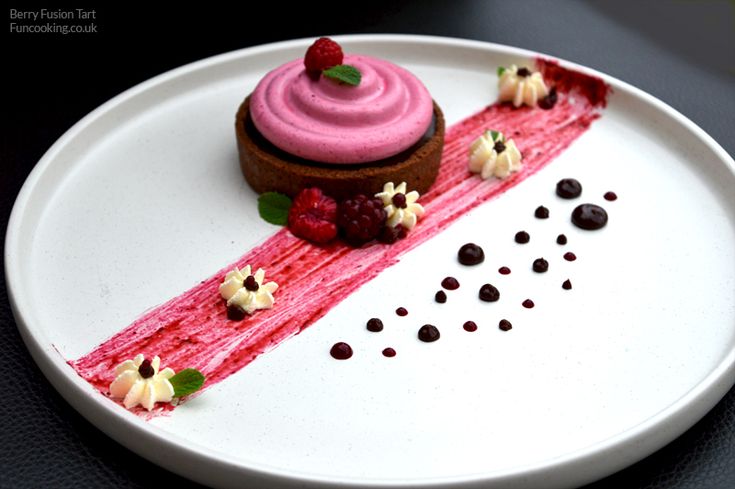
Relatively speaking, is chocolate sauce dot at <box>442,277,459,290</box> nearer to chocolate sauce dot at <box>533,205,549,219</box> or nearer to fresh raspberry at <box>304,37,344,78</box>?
chocolate sauce dot at <box>533,205,549,219</box>

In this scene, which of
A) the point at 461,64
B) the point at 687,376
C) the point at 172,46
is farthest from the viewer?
the point at 172,46

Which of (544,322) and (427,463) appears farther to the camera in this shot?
(544,322)

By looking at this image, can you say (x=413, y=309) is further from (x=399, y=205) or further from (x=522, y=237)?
(x=522, y=237)

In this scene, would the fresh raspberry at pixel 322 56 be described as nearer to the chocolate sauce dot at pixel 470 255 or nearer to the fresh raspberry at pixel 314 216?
the fresh raspberry at pixel 314 216

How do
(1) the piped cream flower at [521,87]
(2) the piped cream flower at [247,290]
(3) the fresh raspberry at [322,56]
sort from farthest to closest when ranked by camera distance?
1. (1) the piped cream flower at [521,87]
2. (3) the fresh raspberry at [322,56]
3. (2) the piped cream flower at [247,290]

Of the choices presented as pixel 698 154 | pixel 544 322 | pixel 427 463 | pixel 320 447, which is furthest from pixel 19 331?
pixel 698 154

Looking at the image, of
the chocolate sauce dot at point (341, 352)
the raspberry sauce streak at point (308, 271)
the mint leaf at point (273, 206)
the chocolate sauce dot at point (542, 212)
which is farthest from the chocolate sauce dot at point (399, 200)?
the chocolate sauce dot at point (341, 352)

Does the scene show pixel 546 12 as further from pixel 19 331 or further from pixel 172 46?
pixel 19 331
